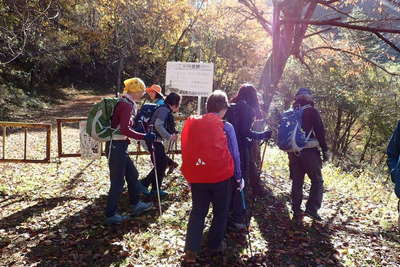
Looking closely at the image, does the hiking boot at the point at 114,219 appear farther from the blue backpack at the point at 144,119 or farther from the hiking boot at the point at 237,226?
the hiking boot at the point at 237,226

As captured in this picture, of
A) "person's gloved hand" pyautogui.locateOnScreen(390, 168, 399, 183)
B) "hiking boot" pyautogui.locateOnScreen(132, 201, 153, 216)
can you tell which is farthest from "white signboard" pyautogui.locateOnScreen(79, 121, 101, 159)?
"person's gloved hand" pyautogui.locateOnScreen(390, 168, 399, 183)

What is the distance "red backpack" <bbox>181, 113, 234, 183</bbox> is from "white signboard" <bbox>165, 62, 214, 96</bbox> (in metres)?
4.15

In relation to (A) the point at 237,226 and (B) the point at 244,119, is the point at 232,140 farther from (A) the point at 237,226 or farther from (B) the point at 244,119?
(A) the point at 237,226

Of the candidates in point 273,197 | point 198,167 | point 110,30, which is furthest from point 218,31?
point 198,167

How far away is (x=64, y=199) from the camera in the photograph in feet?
20.1

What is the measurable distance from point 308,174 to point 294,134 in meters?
0.77

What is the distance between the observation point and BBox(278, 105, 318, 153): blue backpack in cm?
513

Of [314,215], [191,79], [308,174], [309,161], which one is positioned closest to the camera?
[309,161]

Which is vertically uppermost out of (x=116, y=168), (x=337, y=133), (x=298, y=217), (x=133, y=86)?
(x=133, y=86)

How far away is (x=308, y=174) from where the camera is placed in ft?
17.7

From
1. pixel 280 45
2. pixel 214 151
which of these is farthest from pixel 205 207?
pixel 280 45

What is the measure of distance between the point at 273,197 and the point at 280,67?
2.73 meters

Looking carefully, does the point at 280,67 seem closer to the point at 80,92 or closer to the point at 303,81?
the point at 303,81

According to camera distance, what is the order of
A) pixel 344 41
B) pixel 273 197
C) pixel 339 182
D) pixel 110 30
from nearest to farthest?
pixel 273 197, pixel 339 182, pixel 344 41, pixel 110 30
